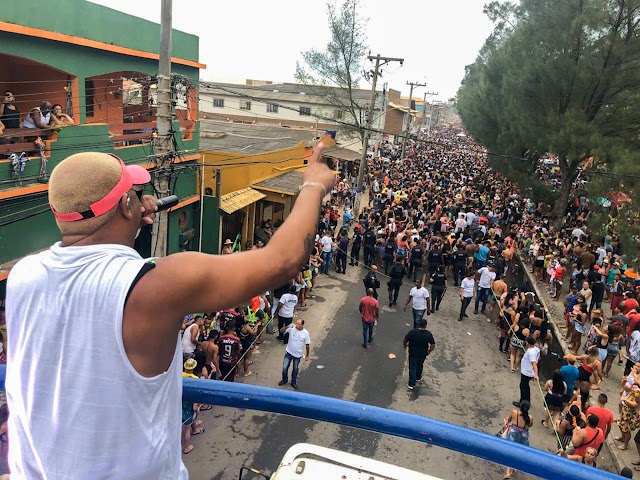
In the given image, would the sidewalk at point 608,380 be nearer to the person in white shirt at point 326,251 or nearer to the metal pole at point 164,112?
the person in white shirt at point 326,251

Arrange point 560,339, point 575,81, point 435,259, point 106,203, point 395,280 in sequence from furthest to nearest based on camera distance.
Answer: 1. point 575,81
2. point 435,259
3. point 395,280
4. point 560,339
5. point 106,203

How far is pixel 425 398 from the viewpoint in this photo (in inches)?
348

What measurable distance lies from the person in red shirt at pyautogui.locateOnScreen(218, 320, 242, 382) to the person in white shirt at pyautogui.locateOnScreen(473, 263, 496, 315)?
7.06m

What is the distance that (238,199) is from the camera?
49.5 ft

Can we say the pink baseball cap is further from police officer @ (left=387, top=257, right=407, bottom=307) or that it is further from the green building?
police officer @ (left=387, top=257, right=407, bottom=307)

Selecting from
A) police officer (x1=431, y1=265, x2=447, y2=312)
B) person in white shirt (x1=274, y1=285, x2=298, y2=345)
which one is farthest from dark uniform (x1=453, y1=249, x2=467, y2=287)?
person in white shirt (x1=274, y1=285, x2=298, y2=345)

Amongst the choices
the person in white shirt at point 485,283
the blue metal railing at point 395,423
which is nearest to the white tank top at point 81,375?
the blue metal railing at point 395,423

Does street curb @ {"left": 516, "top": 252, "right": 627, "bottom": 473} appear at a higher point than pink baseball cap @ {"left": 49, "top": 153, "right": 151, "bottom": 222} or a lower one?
lower

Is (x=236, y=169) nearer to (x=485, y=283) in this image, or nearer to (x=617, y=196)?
(x=485, y=283)

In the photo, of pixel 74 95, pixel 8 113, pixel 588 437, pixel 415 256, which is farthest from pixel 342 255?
pixel 588 437

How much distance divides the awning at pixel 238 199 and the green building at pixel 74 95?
1.39ft

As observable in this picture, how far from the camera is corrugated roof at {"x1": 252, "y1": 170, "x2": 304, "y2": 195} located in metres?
16.4

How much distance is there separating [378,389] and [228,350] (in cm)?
286

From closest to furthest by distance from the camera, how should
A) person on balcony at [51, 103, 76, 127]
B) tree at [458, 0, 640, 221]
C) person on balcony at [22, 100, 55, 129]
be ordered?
person on balcony at [22, 100, 55, 129] → person on balcony at [51, 103, 76, 127] → tree at [458, 0, 640, 221]
